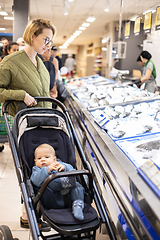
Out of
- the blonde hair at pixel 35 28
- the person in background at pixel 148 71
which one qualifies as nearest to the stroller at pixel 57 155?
the blonde hair at pixel 35 28

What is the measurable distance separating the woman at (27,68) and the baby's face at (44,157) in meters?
0.45

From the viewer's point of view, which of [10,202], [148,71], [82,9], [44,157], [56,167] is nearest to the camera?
[56,167]

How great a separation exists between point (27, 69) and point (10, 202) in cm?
151

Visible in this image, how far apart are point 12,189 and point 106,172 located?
4.81ft

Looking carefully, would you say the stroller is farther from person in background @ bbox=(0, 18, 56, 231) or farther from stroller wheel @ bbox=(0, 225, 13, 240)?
stroller wheel @ bbox=(0, 225, 13, 240)

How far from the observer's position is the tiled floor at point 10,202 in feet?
6.94

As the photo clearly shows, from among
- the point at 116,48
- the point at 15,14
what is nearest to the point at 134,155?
the point at 116,48

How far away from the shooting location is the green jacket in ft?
6.20

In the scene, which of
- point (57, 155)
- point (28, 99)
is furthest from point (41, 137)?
point (28, 99)

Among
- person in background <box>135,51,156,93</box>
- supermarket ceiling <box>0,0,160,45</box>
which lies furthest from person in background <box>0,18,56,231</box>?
supermarket ceiling <box>0,0,160,45</box>

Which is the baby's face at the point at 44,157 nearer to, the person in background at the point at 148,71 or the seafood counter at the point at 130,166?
the seafood counter at the point at 130,166

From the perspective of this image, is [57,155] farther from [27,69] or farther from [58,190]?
[27,69]

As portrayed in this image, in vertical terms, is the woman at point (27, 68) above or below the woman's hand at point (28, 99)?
above

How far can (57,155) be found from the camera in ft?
6.04
